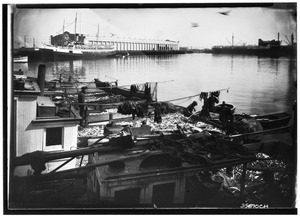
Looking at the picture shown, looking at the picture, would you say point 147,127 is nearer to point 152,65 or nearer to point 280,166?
point 152,65

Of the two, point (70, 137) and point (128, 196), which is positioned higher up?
point (70, 137)

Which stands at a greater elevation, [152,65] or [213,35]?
[213,35]

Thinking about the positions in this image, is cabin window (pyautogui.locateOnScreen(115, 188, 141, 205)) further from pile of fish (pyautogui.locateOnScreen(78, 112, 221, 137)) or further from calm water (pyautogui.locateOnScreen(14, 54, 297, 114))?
calm water (pyautogui.locateOnScreen(14, 54, 297, 114))

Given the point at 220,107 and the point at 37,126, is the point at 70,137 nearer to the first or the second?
the point at 37,126

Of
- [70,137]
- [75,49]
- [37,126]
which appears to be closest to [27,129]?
[37,126]

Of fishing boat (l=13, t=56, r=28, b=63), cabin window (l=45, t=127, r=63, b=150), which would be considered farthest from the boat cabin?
fishing boat (l=13, t=56, r=28, b=63)

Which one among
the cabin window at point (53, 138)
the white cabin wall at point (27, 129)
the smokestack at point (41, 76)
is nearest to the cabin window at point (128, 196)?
the cabin window at point (53, 138)

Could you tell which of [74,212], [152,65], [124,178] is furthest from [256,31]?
[74,212]
